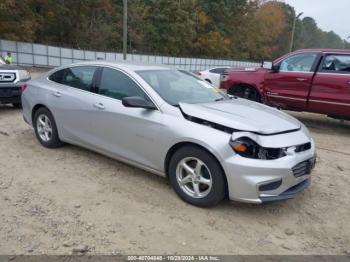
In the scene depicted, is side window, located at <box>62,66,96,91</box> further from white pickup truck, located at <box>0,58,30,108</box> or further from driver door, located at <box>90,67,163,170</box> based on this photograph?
white pickup truck, located at <box>0,58,30,108</box>

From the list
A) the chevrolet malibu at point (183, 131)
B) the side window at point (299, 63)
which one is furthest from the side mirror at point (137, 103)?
the side window at point (299, 63)

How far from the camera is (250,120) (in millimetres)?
3928

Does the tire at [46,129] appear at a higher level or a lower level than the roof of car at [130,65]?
lower

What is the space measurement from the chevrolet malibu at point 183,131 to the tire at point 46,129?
3 centimetres

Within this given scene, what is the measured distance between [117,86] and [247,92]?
560 centimetres

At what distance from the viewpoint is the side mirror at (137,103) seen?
4.16 metres

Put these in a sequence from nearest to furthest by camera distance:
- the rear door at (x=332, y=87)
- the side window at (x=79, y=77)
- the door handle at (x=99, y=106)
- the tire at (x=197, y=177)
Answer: the tire at (x=197, y=177) → the door handle at (x=99, y=106) → the side window at (x=79, y=77) → the rear door at (x=332, y=87)

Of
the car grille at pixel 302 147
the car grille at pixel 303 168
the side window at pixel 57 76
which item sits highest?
the side window at pixel 57 76

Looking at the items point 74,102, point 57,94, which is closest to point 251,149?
point 74,102

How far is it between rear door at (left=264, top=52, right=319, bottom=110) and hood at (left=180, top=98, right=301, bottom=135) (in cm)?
393

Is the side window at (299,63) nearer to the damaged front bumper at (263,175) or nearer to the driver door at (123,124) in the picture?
the damaged front bumper at (263,175)

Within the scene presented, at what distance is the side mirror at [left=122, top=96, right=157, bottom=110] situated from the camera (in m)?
4.16

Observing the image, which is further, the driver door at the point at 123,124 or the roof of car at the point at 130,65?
the roof of car at the point at 130,65

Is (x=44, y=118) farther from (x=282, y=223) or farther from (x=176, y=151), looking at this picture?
(x=282, y=223)
